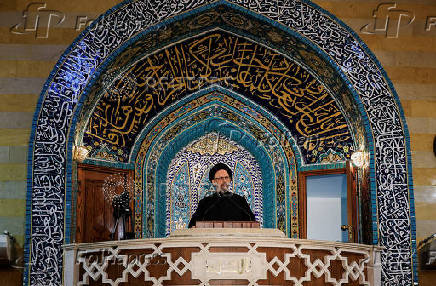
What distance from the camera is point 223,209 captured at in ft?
24.1

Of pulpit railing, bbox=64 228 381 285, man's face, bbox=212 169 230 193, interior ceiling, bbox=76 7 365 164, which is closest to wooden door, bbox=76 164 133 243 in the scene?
interior ceiling, bbox=76 7 365 164

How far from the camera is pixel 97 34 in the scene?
7.62 m

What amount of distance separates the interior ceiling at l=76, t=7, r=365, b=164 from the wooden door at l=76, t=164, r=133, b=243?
328 mm

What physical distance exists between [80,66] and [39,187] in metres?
1.68

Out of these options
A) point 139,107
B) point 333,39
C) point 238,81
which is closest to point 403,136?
point 333,39

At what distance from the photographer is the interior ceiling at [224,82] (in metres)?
8.16

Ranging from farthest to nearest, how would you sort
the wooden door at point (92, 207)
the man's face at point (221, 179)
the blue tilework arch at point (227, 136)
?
the blue tilework arch at point (227, 136) → the wooden door at point (92, 207) → the man's face at point (221, 179)

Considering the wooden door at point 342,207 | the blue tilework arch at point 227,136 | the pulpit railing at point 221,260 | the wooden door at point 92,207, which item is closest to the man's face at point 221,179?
the pulpit railing at point 221,260

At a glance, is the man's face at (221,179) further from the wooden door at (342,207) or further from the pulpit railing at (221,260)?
the wooden door at (342,207)

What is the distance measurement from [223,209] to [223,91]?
270cm

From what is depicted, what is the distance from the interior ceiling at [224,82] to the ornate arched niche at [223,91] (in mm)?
18

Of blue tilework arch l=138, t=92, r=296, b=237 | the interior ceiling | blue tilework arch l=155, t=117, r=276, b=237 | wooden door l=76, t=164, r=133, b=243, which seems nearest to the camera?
wooden door l=76, t=164, r=133, b=243

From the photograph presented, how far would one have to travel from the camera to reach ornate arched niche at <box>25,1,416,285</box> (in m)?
7.23

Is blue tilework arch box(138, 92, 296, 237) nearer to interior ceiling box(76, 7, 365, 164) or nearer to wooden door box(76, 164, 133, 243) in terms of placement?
interior ceiling box(76, 7, 365, 164)
